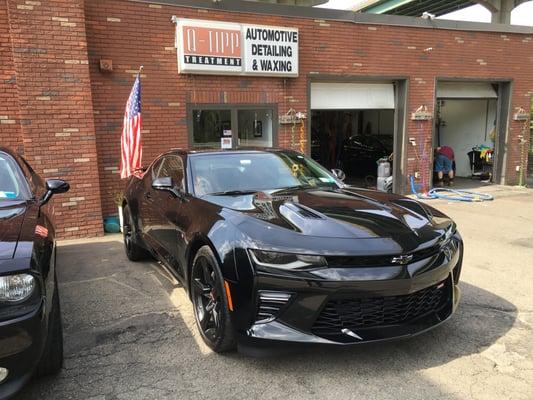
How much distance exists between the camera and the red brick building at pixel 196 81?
7.07 meters

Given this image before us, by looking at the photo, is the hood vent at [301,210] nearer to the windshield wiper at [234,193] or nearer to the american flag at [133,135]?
the windshield wiper at [234,193]

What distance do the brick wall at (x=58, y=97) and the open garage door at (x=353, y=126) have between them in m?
4.82

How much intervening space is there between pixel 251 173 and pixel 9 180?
2070 millimetres

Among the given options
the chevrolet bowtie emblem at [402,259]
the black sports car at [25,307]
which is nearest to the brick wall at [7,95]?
the black sports car at [25,307]

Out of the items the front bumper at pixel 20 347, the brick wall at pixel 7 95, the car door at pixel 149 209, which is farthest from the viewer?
the brick wall at pixel 7 95

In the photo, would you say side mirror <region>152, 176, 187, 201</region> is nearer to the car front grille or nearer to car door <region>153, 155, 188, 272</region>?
car door <region>153, 155, 188, 272</region>

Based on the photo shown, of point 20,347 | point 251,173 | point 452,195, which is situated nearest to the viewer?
point 20,347

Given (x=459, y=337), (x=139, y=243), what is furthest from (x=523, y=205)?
(x=139, y=243)

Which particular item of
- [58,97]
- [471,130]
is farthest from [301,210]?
[471,130]

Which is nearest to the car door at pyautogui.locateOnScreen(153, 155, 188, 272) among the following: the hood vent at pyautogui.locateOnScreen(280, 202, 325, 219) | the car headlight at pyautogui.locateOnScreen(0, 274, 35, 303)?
the hood vent at pyautogui.locateOnScreen(280, 202, 325, 219)

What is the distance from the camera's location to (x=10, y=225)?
2943mm

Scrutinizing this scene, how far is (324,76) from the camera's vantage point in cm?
978

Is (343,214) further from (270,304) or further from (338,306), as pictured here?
(270,304)

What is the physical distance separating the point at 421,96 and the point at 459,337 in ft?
27.7
